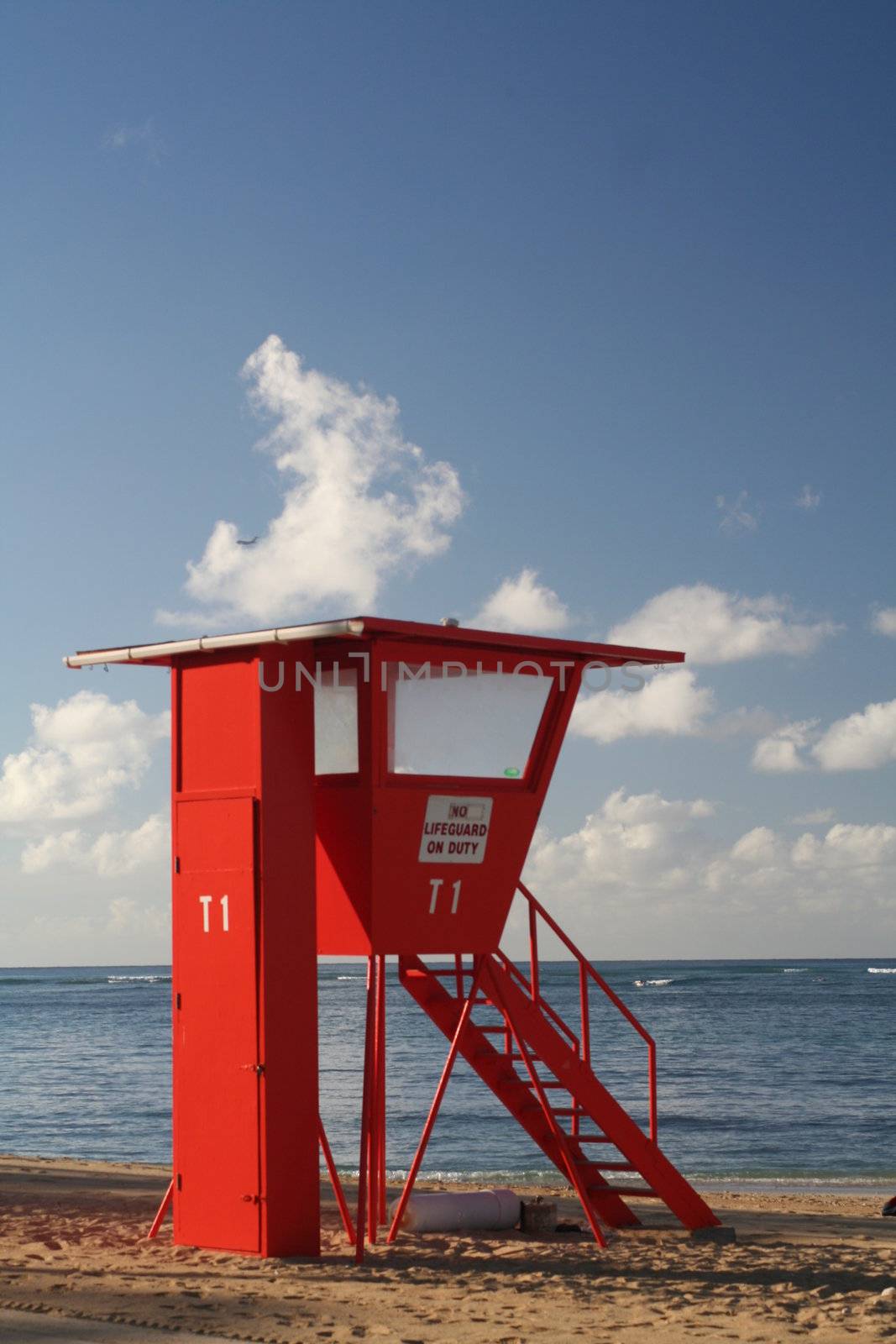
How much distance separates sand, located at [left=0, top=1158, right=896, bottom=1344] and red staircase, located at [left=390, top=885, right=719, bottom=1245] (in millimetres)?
417

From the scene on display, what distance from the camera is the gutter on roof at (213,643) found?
10.9 meters

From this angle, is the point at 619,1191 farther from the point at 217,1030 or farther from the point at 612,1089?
the point at 612,1089

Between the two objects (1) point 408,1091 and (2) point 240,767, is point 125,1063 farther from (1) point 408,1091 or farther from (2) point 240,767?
(2) point 240,767

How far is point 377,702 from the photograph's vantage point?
11.6 m

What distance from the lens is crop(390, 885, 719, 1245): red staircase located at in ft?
40.7

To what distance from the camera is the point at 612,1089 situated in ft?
120

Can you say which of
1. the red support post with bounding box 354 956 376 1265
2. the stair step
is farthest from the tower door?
the stair step

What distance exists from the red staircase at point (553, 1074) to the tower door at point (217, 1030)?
1614mm

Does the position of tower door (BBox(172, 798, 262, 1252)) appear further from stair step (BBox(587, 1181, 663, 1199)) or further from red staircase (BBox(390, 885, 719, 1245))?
Result: stair step (BBox(587, 1181, 663, 1199))

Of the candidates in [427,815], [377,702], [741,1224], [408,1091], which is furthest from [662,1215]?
[408,1091]

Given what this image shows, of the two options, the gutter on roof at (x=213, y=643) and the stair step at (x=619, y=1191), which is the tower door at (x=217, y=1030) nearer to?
the gutter on roof at (x=213, y=643)

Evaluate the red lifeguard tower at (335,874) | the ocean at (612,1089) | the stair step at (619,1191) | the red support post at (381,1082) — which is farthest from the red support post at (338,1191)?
the ocean at (612,1089)

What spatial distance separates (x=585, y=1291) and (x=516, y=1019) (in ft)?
8.85

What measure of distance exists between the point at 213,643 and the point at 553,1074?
4.60 meters
